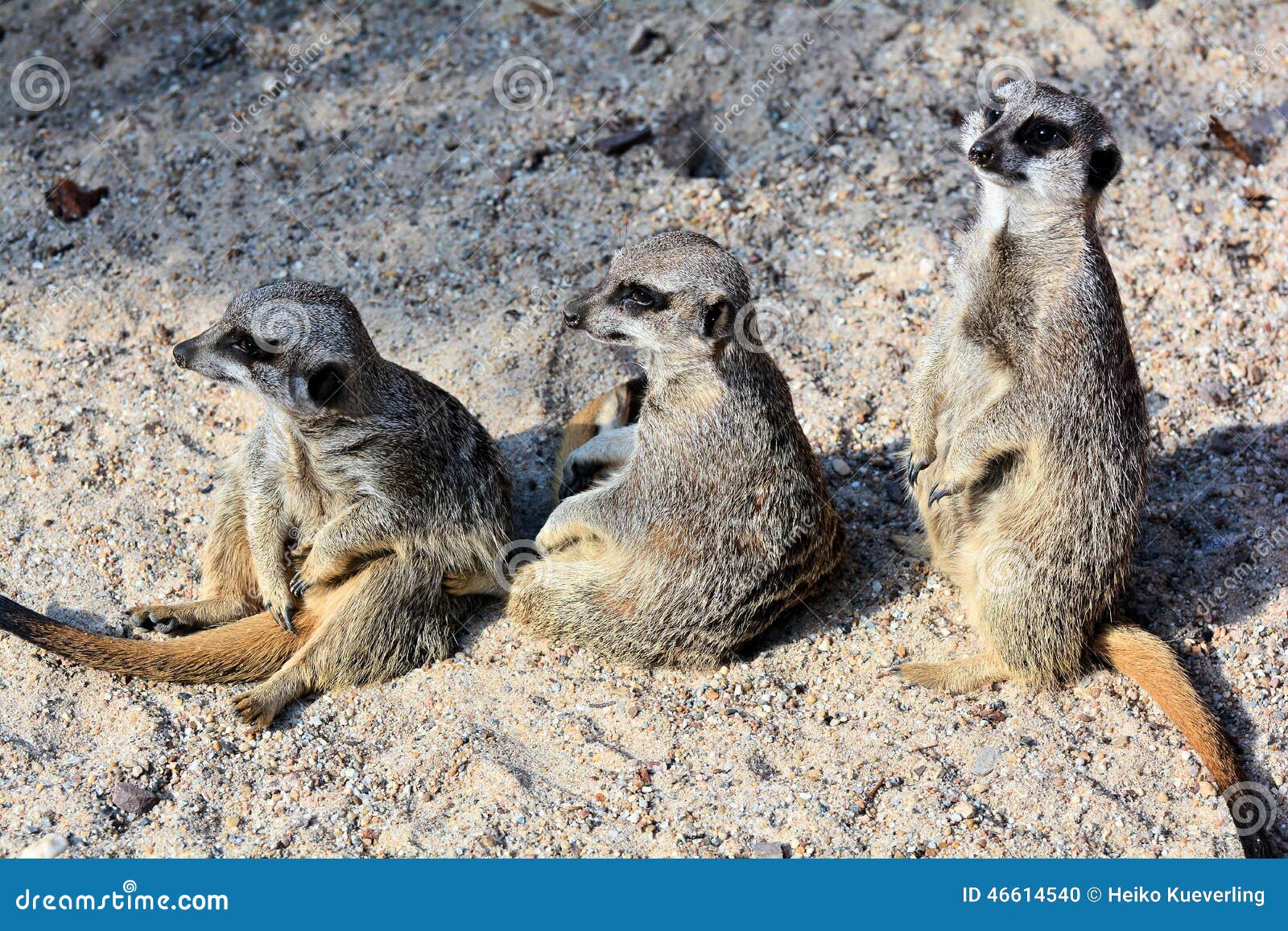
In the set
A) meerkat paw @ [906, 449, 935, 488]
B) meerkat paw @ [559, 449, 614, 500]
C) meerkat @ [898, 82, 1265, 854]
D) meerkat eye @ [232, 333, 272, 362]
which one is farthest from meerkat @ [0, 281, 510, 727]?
meerkat @ [898, 82, 1265, 854]

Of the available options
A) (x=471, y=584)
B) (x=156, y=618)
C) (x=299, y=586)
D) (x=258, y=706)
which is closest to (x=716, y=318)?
(x=471, y=584)

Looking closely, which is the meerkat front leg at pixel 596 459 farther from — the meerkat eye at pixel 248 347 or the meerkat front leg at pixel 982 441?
the meerkat eye at pixel 248 347

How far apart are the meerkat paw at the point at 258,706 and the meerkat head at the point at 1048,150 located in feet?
8.62

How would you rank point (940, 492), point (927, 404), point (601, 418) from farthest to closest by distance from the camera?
point (601, 418), point (927, 404), point (940, 492)

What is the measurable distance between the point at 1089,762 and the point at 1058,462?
0.90 metres

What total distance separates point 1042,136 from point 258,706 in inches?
113

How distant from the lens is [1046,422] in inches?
151

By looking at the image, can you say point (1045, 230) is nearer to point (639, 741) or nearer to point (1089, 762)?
point (1089, 762)

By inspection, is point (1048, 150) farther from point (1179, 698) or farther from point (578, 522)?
point (578, 522)

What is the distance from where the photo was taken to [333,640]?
3.87 metres

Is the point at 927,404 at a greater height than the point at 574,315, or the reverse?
the point at 574,315

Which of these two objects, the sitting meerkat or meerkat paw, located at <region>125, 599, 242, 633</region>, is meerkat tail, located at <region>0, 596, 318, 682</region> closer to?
meerkat paw, located at <region>125, 599, 242, 633</region>

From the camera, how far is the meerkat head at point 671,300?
3711mm

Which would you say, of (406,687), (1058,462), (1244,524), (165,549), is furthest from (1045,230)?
(165,549)
